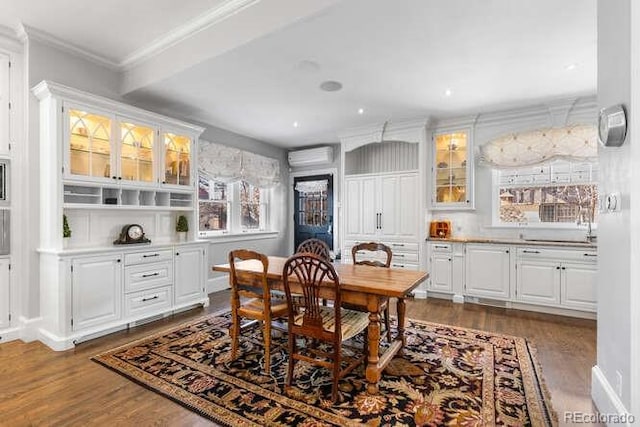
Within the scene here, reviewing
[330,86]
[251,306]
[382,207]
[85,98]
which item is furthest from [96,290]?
[382,207]

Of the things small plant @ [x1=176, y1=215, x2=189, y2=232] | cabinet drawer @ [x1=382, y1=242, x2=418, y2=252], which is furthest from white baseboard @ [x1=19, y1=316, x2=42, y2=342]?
cabinet drawer @ [x1=382, y1=242, x2=418, y2=252]

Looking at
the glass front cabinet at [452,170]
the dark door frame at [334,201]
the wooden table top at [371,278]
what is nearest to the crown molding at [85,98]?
the wooden table top at [371,278]

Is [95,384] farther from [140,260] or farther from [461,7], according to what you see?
[461,7]

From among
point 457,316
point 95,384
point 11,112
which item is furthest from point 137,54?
point 457,316

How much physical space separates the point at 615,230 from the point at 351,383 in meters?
1.93

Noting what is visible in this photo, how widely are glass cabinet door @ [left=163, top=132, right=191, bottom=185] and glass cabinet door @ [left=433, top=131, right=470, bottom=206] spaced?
12.2 ft

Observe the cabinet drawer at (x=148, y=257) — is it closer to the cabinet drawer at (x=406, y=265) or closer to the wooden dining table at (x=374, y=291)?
the wooden dining table at (x=374, y=291)

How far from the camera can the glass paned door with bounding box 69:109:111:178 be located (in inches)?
125

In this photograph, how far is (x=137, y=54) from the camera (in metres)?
3.46

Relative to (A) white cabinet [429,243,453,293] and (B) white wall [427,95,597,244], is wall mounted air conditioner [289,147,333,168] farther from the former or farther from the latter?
(A) white cabinet [429,243,453,293]

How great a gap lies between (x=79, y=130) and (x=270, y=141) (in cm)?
338

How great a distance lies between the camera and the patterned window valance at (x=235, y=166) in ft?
16.4

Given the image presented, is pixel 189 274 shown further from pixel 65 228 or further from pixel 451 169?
pixel 451 169

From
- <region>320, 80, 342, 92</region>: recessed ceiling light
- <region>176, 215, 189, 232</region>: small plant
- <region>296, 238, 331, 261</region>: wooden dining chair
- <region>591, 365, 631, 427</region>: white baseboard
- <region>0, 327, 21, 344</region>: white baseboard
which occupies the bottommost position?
<region>0, 327, 21, 344</region>: white baseboard
